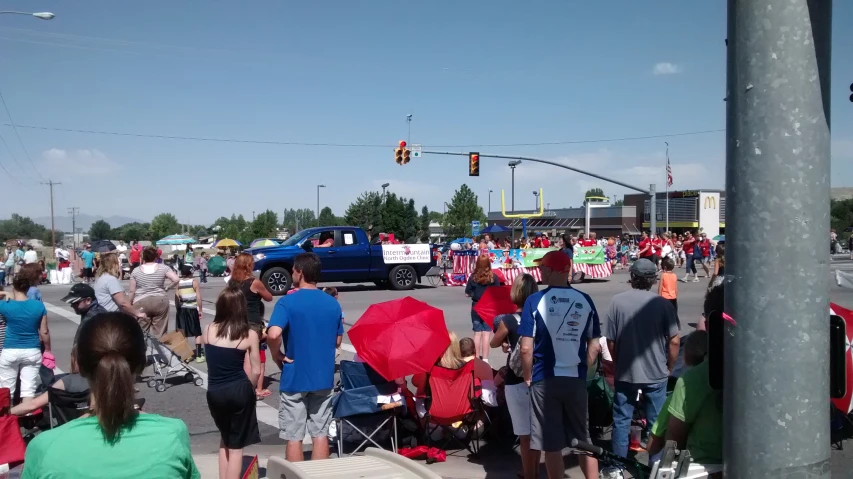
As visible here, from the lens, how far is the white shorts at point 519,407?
5074 millimetres

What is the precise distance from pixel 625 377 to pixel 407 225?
59593 millimetres

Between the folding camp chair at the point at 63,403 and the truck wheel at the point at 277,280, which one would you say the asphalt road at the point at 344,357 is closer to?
the folding camp chair at the point at 63,403

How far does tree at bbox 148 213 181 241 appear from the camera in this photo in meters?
126

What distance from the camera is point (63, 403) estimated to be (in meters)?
5.39

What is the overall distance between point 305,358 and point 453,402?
170cm

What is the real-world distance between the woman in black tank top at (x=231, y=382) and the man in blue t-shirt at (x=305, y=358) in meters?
0.24

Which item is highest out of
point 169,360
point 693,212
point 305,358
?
point 693,212

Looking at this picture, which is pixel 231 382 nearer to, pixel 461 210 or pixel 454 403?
pixel 454 403

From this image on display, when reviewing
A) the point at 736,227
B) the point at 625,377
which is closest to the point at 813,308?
the point at 736,227

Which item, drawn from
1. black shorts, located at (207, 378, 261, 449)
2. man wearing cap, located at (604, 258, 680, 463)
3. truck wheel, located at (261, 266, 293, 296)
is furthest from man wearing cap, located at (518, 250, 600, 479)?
truck wheel, located at (261, 266, 293, 296)

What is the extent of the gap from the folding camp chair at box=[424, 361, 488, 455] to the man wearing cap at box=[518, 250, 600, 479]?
146cm

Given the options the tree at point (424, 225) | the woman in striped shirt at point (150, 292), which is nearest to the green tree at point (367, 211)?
the tree at point (424, 225)

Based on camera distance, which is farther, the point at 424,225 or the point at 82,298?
the point at 424,225

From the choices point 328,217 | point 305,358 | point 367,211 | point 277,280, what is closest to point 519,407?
point 305,358
